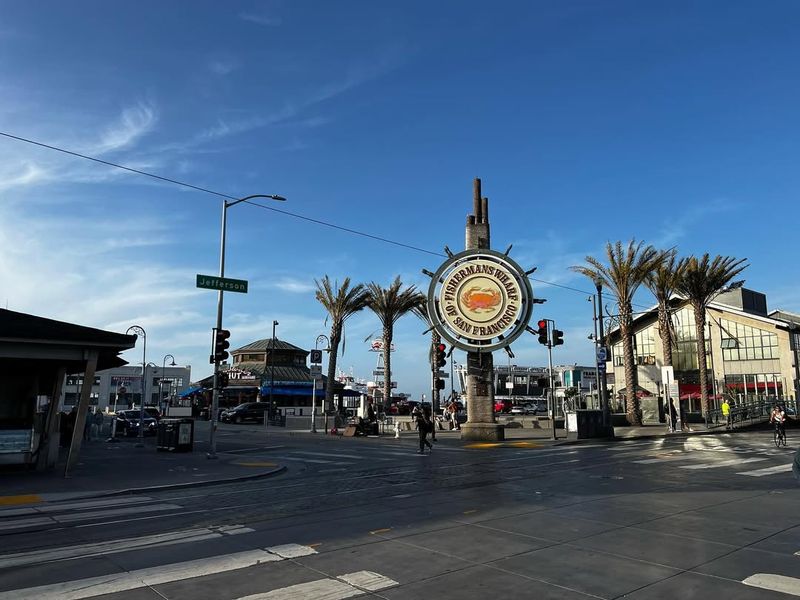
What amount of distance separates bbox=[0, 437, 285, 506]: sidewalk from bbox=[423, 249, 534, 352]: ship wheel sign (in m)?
13.6

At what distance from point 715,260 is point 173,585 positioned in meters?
45.2

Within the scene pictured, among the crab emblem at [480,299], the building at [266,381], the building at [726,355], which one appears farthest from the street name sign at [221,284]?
the building at [266,381]

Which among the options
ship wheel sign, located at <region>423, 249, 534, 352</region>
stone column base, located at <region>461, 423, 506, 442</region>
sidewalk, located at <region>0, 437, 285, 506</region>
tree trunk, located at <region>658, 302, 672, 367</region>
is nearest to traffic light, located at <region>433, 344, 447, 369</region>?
ship wheel sign, located at <region>423, 249, 534, 352</region>

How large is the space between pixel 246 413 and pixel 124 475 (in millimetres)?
37844

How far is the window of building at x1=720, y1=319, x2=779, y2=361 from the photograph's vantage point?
5797 cm

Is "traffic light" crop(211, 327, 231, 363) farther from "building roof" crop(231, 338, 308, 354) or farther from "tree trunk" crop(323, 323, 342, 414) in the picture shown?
"building roof" crop(231, 338, 308, 354)

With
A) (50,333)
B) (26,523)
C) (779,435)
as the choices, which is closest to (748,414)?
(779,435)

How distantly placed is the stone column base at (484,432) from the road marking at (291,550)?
872 inches

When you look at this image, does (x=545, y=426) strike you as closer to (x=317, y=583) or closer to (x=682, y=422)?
(x=682, y=422)

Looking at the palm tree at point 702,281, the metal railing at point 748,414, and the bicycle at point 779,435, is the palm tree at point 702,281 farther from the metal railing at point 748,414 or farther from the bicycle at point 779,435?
the bicycle at point 779,435

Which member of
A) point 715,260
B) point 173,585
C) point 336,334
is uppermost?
point 715,260

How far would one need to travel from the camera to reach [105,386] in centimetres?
9588

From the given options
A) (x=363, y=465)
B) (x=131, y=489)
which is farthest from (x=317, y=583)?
(x=363, y=465)

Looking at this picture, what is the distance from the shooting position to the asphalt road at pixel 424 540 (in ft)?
20.3
